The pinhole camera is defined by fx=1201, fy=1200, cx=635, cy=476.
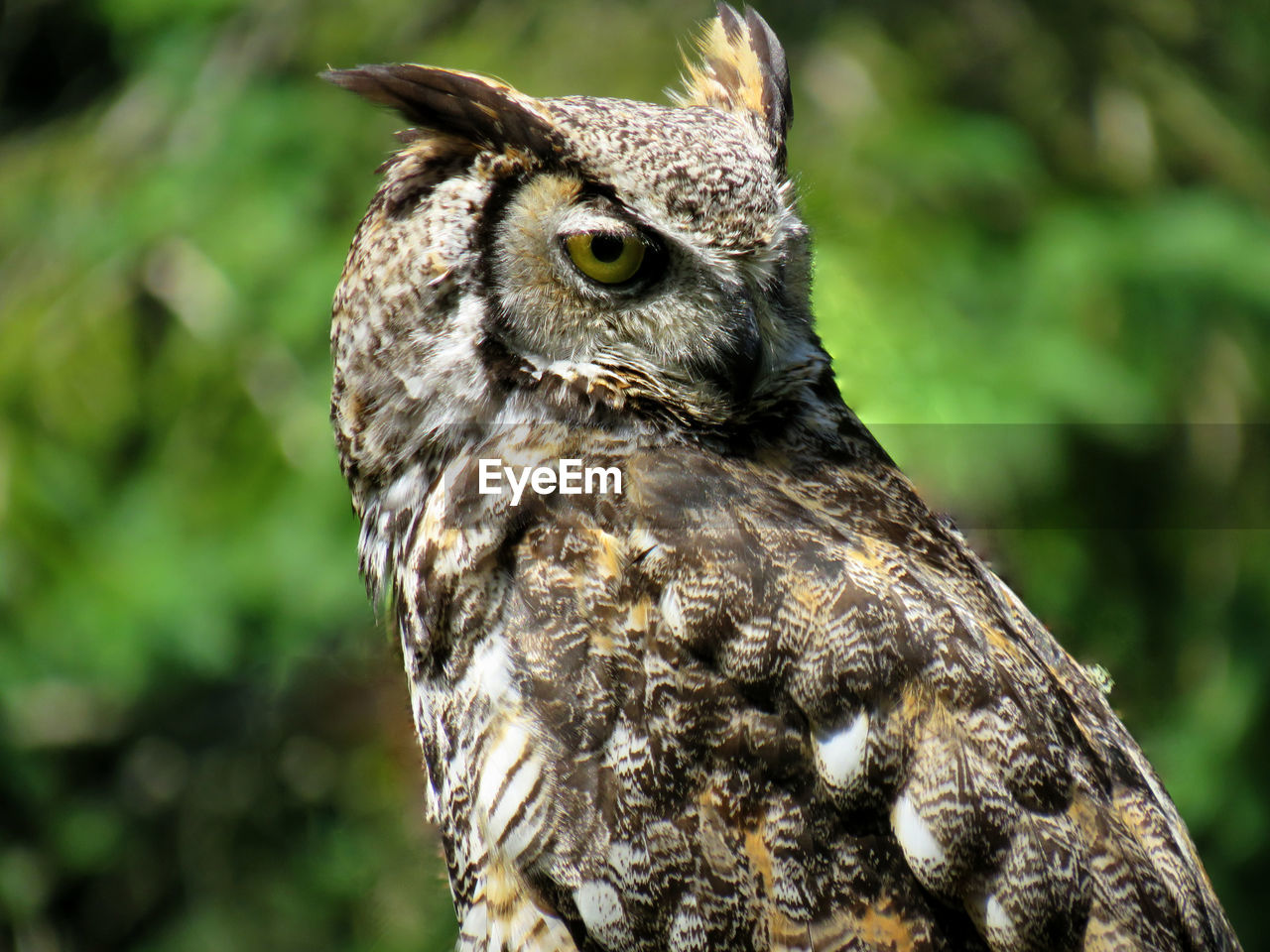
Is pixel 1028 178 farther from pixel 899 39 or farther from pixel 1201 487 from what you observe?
pixel 1201 487

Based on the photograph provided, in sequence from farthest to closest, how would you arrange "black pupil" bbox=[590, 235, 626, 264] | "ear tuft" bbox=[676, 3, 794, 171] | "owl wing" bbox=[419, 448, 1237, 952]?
"ear tuft" bbox=[676, 3, 794, 171] → "black pupil" bbox=[590, 235, 626, 264] → "owl wing" bbox=[419, 448, 1237, 952]

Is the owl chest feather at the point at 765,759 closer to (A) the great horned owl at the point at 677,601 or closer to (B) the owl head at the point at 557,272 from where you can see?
(A) the great horned owl at the point at 677,601

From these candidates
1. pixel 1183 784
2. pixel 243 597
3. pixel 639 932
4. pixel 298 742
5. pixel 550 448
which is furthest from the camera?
Answer: pixel 298 742

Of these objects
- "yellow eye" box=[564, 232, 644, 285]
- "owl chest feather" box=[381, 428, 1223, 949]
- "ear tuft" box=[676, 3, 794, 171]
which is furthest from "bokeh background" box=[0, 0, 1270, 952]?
"owl chest feather" box=[381, 428, 1223, 949]

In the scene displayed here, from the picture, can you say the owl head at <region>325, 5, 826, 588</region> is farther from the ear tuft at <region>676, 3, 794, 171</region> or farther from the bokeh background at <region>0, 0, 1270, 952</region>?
the bokeh background at <region>0, 0, 1270, 952</region>

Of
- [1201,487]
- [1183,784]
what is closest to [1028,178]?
[1201,487]

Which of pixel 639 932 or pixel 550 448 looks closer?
pixel 639 932

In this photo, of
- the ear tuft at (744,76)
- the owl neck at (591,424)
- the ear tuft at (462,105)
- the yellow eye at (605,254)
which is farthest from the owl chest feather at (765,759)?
the ear tuft at (744,76)

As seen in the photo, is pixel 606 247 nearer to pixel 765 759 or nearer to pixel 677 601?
pixel 677 601
